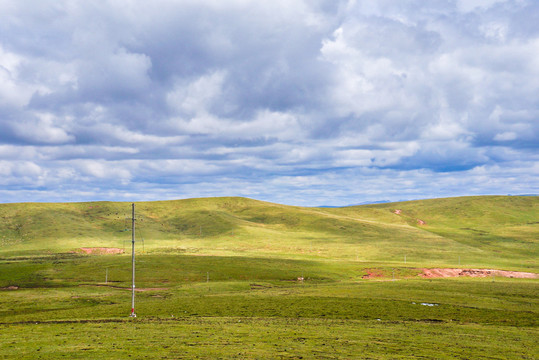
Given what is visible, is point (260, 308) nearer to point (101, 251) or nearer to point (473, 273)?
point (473, 273)

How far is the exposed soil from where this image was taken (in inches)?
4530

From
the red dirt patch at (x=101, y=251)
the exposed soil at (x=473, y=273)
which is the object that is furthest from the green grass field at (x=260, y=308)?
the red dirt patch at (x=101, y=251)

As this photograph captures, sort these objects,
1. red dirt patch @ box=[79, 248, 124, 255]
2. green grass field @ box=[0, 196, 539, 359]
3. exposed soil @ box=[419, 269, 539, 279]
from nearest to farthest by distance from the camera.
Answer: green grass field @ box=[0, 196, 539, 359] < exposed soil @ box=[419, 269, 539, 279] < red dirt patch @ box=[79, 248, 124, 255]

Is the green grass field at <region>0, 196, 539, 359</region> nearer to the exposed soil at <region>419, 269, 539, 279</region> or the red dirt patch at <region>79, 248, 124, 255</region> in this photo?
the exposed soil at <region>419, 269, 539, 279</region>

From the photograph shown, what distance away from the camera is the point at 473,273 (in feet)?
386

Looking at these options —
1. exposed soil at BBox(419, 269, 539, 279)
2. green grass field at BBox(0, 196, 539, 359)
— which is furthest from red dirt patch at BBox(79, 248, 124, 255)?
exposed soil at BBox(419, 269, 539, 279)

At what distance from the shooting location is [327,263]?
126m

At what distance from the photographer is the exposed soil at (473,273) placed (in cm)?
11506

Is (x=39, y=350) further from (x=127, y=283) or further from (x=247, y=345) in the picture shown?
(x=127, y=283)

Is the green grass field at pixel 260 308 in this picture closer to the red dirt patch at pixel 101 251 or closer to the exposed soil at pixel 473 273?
the exposed soil at pixel 473 273

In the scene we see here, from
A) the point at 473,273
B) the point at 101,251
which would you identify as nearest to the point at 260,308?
the point at 473,273

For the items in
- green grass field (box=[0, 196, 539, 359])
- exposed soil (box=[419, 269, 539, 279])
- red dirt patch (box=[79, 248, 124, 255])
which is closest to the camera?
green grass field (box=[0, 196, 539, 359])

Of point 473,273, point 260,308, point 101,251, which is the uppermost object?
point 260,308

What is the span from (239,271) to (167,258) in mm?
28418
